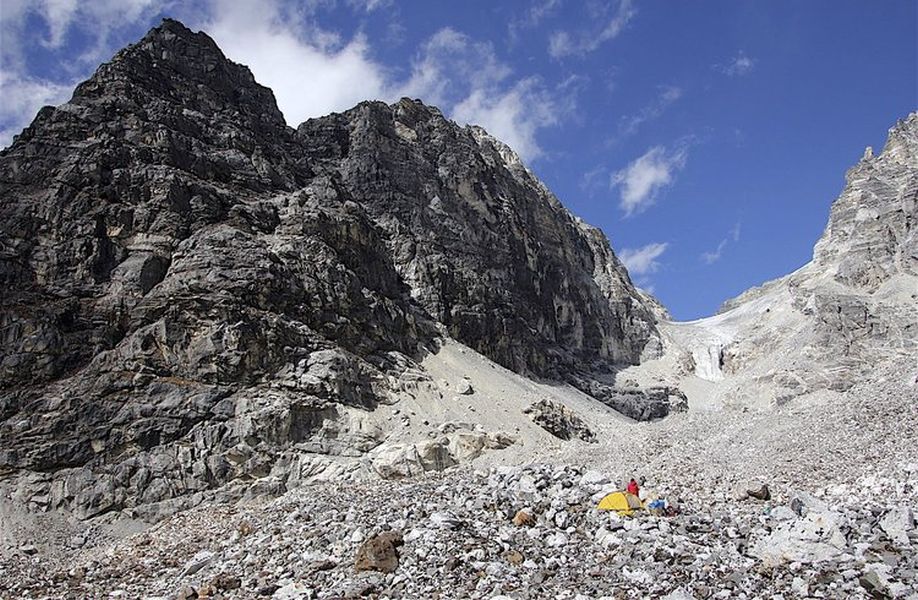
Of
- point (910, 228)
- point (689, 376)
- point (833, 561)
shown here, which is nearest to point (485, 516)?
point (833, 561)

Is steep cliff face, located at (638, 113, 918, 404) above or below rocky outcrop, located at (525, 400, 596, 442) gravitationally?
above

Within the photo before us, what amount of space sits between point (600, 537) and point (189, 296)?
1356 inches

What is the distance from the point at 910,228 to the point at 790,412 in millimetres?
79567

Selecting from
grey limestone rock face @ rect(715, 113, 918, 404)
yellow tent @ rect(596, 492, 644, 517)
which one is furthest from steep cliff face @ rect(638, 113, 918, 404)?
yellow tent @ rect(596, 492, 644, 517)

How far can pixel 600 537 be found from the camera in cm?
1474

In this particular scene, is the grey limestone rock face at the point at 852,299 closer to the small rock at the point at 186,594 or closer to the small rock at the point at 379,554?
the small rock at the point at 379,554

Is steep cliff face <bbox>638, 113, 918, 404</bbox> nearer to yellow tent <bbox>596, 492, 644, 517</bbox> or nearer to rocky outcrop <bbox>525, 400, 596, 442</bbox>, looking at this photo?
rocky outcrop <bbox>525, 400, 596, 442</bbox>

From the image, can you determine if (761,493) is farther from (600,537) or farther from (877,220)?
Result: (877,220)

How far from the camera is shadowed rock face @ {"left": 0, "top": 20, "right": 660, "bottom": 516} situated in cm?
3647

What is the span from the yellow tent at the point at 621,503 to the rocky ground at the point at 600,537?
33 cm

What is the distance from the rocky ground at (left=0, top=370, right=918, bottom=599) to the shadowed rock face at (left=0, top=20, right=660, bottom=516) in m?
8.00

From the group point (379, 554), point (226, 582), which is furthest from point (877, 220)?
point (226, 582)

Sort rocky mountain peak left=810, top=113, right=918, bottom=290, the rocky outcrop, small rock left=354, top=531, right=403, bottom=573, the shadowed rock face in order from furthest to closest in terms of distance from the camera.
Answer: rocky mountain peak left=810, top=113, right=918, bottom=290
the rocky outcrop
the shadowed rock face
small rock left=354, top=531, right=403, bottom=573

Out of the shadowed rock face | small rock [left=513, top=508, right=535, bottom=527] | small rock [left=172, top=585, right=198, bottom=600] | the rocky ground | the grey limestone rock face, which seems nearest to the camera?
Answer: the rocky ground
